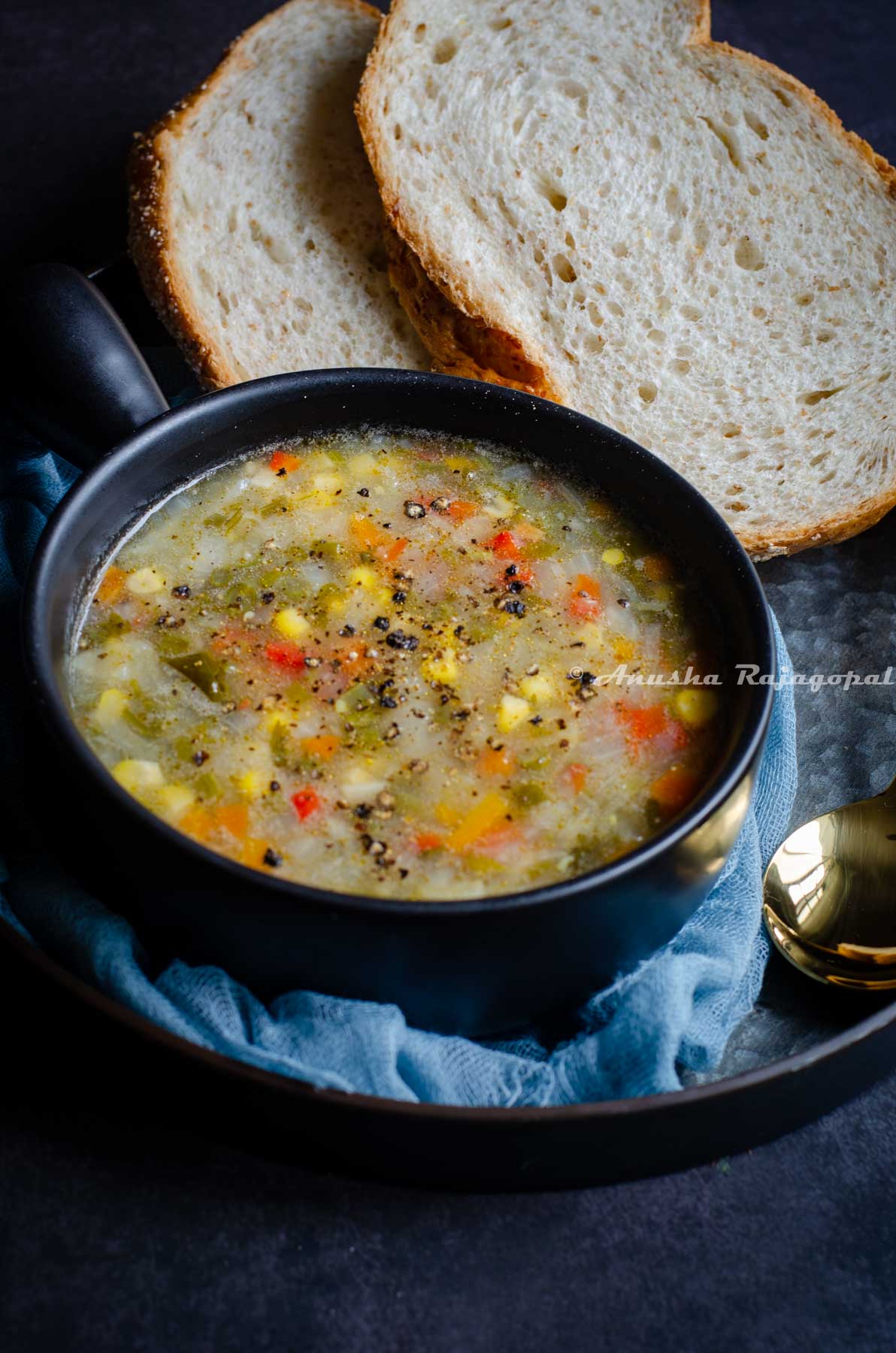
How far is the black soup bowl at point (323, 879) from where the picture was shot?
67.8 inches

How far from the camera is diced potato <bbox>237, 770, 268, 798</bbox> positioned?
6.26ft

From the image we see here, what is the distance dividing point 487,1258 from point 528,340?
1.88m

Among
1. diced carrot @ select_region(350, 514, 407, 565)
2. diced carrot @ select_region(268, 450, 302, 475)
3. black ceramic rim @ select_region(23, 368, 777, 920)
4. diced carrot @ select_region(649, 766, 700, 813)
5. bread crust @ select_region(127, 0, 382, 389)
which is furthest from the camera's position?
bread crust @ select_region(127, 0, 382, 389)

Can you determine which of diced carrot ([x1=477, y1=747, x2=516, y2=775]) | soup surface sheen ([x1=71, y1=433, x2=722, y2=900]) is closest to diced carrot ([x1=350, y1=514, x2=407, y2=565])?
soup surface sheen ([x1=71, y1=433, x2=722, y2=900])

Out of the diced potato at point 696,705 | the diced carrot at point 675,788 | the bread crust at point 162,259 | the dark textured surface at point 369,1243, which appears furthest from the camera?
the bread crust at point 162,259

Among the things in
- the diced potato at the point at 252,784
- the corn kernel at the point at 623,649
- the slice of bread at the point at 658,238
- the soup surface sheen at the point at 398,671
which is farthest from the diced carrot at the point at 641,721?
the slice of bread at the point at 658,238

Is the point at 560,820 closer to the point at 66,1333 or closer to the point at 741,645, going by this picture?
the point at 741,645

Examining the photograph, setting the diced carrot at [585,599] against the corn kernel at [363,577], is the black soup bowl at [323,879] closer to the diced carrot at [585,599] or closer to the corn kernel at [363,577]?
the diced carrot at [585,599]

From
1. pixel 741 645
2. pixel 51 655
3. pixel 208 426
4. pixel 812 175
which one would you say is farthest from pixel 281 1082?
pixel 812 175

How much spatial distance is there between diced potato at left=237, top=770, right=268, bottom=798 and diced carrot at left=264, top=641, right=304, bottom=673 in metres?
0.22

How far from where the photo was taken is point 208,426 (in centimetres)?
230

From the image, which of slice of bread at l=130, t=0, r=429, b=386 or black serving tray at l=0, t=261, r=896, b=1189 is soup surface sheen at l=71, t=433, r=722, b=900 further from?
slice of bread at l=130, t=0, r=429, b=386

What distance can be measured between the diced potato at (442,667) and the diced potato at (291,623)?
21 cm

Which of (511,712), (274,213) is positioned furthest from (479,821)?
(274,213)
